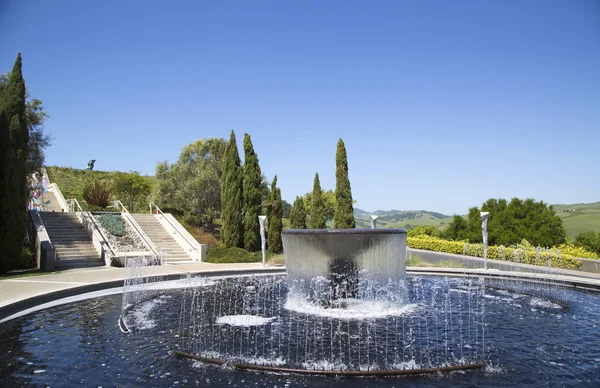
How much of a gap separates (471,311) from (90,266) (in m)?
14.4

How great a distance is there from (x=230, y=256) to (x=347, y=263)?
12041 millimetres

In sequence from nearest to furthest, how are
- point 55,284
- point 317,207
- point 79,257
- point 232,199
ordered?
point 55,284
point 79,257
point 232,199
point 317,207

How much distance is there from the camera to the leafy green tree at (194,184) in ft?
85.6

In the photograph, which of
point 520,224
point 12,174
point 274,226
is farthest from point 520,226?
point 12,174

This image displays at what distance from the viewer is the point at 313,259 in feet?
29.9

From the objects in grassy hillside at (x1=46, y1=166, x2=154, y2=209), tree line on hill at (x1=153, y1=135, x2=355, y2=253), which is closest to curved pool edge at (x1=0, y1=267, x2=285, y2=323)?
tree line on hill at (x1=153, y1=135, x2=355, y2=253)

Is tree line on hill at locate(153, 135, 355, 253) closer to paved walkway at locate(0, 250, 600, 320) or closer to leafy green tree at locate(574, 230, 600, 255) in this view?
paved walkway at locate(0, 250, 600, 320)

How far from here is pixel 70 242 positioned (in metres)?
18.7

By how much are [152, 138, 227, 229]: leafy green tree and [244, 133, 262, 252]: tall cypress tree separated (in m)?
4.05

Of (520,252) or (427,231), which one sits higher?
(427,231)

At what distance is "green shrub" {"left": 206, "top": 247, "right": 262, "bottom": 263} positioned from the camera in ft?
64.4

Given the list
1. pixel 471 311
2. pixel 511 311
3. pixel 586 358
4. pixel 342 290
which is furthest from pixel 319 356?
pixel 511 311

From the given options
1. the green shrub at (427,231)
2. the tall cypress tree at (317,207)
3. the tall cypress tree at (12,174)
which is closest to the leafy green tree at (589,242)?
the green shrub at (427,231)

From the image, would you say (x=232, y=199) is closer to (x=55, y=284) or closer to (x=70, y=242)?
(x=70, y=242)
